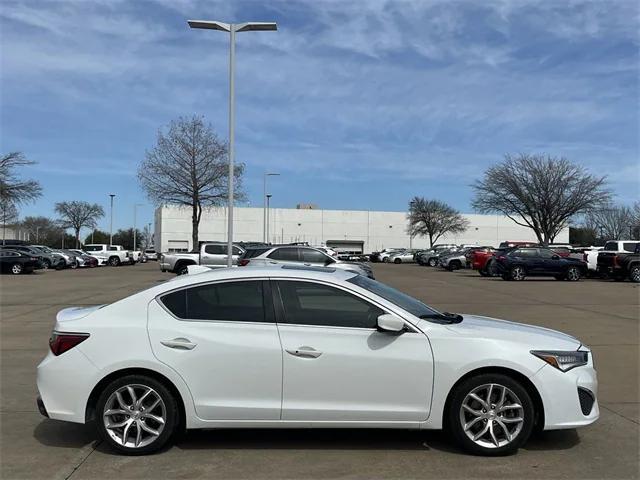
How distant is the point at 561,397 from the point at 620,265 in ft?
85.7

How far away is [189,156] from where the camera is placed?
38.5 meters

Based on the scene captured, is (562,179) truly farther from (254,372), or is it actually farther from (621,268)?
(254,372)

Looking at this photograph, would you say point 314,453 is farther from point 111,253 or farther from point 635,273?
point 111,253

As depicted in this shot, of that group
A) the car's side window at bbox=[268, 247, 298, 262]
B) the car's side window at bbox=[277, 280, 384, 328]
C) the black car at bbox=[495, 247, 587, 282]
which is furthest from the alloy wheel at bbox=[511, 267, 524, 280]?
the car's side window at bbox=[277, 280, 384, 328]

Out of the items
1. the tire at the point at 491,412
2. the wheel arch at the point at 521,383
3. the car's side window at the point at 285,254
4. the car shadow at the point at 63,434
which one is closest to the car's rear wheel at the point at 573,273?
the car's side window at the point at 285,254

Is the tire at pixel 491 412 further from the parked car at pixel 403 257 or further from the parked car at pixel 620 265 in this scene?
the parked car at pixel 403 257

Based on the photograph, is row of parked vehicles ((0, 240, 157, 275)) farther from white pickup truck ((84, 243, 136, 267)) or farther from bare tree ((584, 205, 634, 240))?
bare tree ((584, 205, 634, 240))

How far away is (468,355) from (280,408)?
155 cm

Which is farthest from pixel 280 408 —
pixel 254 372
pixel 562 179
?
pixel 562 179

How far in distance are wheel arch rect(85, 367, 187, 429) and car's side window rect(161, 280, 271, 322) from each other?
511mm

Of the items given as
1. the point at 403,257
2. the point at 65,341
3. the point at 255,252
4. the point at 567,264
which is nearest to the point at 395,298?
the point at 65,341

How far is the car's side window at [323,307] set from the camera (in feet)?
16.3

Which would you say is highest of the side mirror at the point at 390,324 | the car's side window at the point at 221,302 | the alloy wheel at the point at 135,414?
the car's side window at the point at 221,302

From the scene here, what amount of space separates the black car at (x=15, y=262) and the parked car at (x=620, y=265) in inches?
1200
